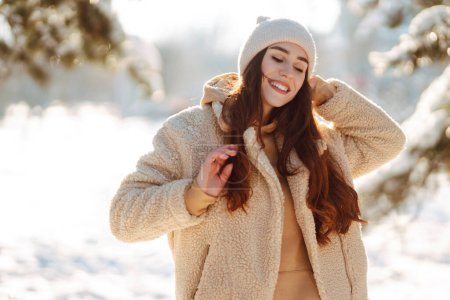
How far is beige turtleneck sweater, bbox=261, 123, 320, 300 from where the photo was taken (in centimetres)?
207

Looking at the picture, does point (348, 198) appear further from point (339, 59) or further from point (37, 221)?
point (339, 59)

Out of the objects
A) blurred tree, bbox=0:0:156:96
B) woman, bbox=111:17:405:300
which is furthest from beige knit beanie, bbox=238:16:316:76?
blurred tree, bbox=0:0:156:96

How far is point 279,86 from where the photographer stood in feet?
7.02

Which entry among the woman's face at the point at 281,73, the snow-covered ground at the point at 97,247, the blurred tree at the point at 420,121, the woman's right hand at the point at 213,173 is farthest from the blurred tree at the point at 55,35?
the woman's right hand at the point at 213,173

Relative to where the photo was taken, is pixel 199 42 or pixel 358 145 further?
pixel 199 42

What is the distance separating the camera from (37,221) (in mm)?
9008

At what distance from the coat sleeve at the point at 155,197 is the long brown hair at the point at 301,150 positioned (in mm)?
171

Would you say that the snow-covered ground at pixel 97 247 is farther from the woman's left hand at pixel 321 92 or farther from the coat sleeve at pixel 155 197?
the woman's left hand at pixel 321 92

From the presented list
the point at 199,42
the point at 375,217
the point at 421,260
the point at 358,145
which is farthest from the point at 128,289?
the point at 199,42

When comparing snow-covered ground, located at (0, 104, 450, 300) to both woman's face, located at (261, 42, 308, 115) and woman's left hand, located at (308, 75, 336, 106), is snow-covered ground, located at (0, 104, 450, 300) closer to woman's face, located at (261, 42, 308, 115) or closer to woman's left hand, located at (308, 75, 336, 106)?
woman's face, located at (261, 42, 308, 115)

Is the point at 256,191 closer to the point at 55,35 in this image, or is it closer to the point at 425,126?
the point at 425,126

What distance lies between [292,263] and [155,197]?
47 cm

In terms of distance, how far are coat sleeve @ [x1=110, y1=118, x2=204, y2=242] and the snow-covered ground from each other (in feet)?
0.35

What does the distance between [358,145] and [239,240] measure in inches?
26.8
